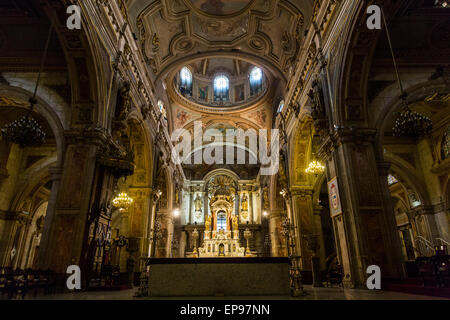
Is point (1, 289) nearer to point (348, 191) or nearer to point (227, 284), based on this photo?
point (227, 284)

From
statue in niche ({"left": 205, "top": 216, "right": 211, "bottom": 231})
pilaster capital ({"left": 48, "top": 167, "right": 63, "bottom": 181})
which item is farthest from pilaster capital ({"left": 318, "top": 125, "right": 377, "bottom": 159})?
statue in niche ({"left": 205, "top": 216, "right": 211, "bottom": 231})

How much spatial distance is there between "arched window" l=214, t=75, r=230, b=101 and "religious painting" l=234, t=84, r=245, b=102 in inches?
26.2

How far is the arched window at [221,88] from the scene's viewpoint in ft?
70.3

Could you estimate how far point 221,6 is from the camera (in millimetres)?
13031

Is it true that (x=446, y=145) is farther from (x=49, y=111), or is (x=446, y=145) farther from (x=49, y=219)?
(x=49, y=111)

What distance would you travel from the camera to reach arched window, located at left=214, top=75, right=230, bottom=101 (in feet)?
70.3

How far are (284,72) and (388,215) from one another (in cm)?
971

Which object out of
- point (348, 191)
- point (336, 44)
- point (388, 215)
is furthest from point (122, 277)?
point (336, 44)

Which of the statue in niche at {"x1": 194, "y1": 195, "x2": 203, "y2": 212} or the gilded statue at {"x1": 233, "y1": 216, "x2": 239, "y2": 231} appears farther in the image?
the statue in niche at {"x1": 194, "y1": 195, "x2": 203, "y2": 212}

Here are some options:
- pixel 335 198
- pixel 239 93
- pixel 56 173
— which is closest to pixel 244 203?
pixel 239 93

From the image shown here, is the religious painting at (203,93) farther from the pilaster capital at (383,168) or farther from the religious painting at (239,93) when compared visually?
the pilaster capital at (383,168)

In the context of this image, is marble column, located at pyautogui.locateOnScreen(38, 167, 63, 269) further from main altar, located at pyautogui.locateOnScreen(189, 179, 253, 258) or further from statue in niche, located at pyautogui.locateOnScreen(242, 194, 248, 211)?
statue in niche, located at pyautogui.locateOnScreen(242, 194, 248, 211)

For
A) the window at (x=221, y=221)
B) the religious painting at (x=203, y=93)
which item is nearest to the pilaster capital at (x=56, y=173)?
the religious painting at (x=203, y=93)

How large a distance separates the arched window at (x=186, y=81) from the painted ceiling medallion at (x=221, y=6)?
7.17 meters
